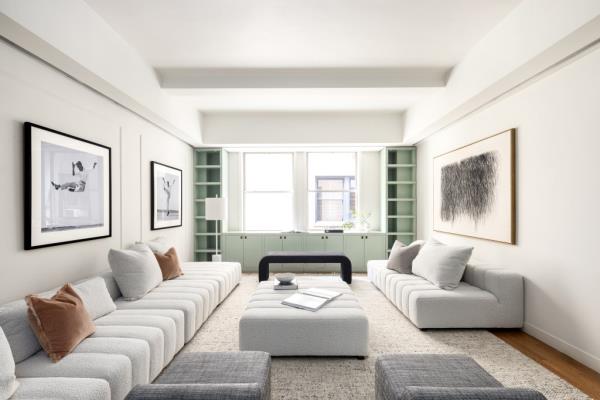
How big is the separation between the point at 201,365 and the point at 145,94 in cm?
290

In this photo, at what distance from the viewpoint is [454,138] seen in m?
4.48

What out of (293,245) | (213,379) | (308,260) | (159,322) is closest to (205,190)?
(293,245)

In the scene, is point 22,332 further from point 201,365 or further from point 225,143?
point 225,143

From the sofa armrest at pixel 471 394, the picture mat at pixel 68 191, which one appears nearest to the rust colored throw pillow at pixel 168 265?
the picture mat at pixel 68 191

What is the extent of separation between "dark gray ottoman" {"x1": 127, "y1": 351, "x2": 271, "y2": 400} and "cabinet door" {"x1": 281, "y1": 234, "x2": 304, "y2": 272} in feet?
13.7

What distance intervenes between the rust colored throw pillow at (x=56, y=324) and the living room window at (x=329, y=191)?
4905mm

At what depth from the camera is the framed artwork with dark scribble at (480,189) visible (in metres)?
3.31

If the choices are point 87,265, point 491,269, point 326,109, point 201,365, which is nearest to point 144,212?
point 87,265

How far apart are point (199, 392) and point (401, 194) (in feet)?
17.7

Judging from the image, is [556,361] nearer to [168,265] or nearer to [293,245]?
[168,265]

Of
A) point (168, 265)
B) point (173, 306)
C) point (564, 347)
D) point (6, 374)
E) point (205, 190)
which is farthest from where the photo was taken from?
point (205, 190)

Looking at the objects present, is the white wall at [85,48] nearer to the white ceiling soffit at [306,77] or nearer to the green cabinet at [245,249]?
the white ceiling soffit at [306,77]

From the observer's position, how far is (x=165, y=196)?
15.3 ft

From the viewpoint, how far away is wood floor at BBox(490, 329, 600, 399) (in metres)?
2.22
